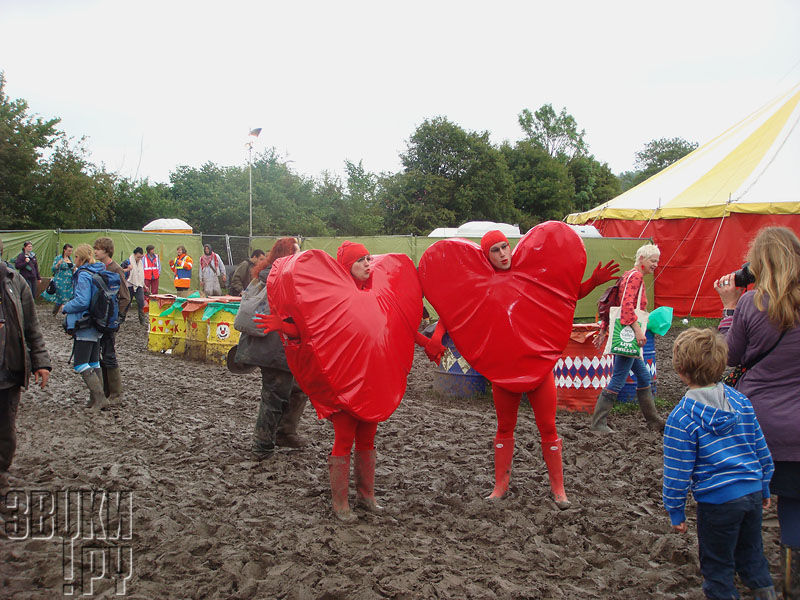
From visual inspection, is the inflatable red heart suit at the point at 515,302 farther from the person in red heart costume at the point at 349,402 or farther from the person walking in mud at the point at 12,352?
the person walking in mud at the point at 12,352

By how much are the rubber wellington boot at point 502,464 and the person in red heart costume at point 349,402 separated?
0.82m

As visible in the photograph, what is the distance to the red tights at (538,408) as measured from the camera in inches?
176

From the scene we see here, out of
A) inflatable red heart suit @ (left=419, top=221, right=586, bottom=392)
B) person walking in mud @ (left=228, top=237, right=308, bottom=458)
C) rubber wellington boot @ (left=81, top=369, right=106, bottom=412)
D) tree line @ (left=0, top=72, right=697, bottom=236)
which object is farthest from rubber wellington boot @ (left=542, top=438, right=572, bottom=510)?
tree line @ (left=0, top=72, right=697, bottom=236)

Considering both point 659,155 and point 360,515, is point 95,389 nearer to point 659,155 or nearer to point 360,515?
point 360,515

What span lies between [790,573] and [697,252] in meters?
14.2

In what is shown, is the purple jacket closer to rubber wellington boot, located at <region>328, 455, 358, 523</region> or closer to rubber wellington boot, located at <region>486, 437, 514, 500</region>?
rubber wellington boot, located at <region>486, 437, 514, 500</region>

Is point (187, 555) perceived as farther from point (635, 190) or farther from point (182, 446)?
point (635, 190)

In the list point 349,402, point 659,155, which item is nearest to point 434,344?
point 349,402

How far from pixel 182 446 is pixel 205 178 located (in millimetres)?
33443

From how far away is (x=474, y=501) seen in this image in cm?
460

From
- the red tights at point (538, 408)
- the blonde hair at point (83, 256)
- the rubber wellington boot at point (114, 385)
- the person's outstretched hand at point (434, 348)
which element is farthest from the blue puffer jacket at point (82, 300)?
the red tights at point (538, 408)

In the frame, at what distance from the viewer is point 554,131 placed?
68375 mm

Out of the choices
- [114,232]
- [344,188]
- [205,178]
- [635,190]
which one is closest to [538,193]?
[344,188]

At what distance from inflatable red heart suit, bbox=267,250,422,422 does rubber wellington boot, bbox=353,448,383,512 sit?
1.40 feet
